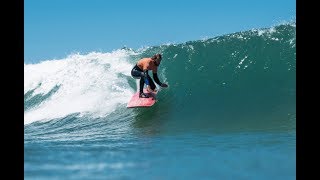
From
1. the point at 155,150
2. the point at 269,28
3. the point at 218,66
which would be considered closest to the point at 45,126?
the point at 155,150

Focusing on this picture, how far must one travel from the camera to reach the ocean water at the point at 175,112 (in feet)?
17.4

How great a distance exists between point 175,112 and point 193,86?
1.73 m

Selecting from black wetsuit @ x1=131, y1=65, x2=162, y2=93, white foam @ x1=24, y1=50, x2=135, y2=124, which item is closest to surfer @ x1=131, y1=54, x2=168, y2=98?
black wetsuit @ x1=131, y1=65, x2=162, y2=93

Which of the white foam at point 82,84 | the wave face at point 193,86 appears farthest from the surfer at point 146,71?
the white foam at point 82,84

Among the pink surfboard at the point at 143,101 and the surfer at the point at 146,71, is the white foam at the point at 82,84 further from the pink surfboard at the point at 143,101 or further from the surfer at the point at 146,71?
the surfer at the point at 146,71

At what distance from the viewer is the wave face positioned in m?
8.32

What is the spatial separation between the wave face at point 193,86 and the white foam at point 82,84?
0.07ft

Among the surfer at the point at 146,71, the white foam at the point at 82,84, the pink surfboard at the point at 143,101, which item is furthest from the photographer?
the white foam at the point at 82,84

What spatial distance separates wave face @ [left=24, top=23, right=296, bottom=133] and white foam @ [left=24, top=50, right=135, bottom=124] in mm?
21

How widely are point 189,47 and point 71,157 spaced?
7204mm

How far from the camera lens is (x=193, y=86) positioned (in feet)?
34.2

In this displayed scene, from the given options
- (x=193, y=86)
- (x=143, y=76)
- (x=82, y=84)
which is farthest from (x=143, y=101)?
(x=82, y=84)
